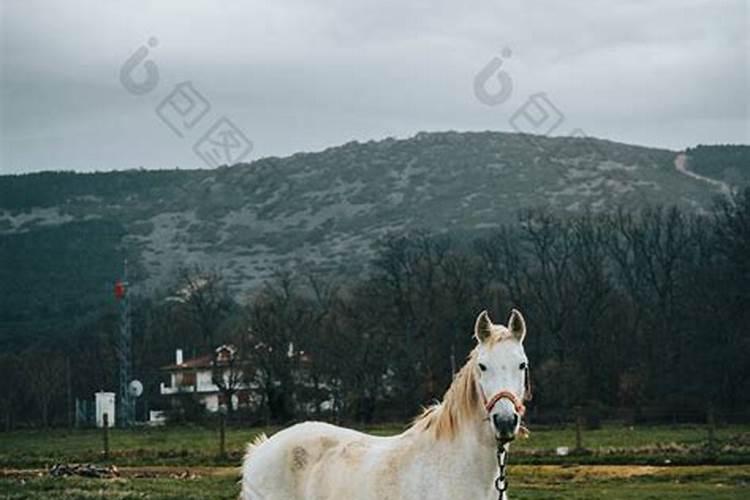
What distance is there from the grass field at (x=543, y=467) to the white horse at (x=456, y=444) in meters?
10.4

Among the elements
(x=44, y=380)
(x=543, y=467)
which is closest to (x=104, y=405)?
(x=44, y=380)

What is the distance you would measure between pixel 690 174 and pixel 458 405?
541 ft

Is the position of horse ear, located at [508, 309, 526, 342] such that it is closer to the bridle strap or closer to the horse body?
the bridle strap

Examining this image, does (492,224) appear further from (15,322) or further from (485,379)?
(485,379)

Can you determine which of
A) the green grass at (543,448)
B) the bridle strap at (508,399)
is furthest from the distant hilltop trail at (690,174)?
the bridle strap at (508,399)

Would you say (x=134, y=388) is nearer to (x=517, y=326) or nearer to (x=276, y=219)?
(x=517, y=326)

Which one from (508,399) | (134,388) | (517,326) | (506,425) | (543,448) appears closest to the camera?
(506,425)

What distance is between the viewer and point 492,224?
159m

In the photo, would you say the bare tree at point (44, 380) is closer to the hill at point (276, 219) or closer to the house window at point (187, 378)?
the house window at point (187, 378)

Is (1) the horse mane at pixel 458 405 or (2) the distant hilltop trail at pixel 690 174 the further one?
(2) the distant hilltop trail at pixel 690 174

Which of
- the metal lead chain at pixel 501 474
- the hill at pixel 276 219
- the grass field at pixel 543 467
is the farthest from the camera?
the hill at pixel 276 219

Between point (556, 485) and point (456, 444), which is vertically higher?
point (456, 444)

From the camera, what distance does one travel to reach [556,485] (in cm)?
2188

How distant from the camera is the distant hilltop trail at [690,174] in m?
150
